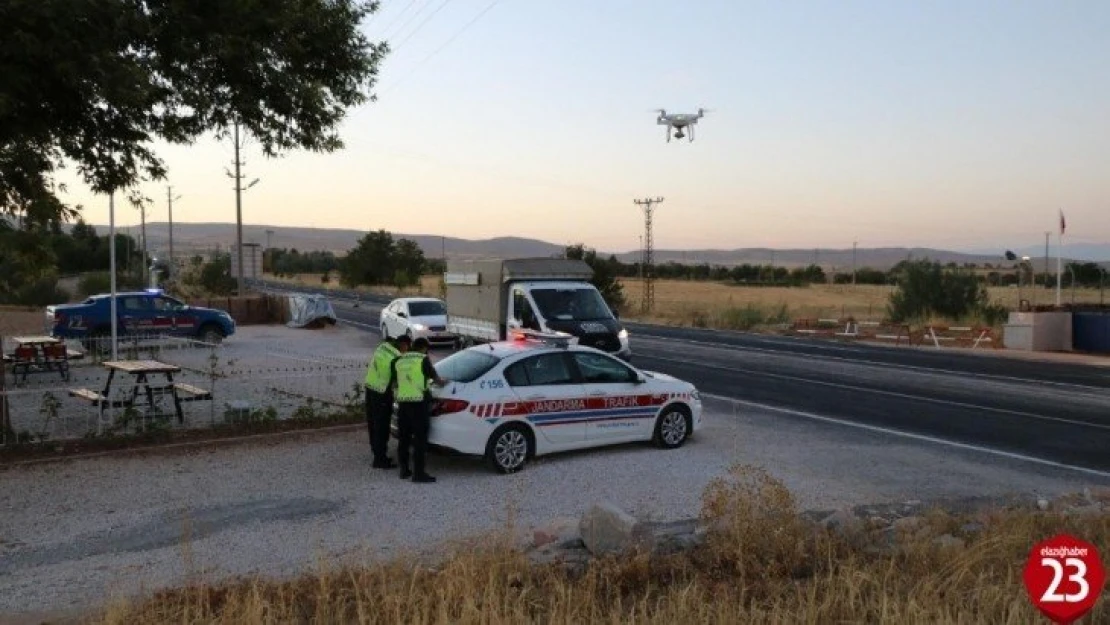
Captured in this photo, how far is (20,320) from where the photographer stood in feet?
128

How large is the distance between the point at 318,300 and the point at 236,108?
27.5 metres

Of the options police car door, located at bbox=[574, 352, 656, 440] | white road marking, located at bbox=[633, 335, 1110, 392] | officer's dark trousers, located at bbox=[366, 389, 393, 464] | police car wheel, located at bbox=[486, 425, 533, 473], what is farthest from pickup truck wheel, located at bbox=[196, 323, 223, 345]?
police car wheel, located at bbox=[486, 425, 533, 473]

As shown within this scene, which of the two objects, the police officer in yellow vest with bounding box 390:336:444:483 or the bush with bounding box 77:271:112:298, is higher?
the bush with bounding box 77:271:112:298

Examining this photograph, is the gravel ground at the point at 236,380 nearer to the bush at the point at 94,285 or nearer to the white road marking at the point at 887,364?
the white road marking at the point at 887,364

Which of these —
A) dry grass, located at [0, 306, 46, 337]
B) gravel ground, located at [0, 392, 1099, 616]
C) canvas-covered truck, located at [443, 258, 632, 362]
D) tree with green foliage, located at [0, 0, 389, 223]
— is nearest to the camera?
gravel ground, located at [0, 392, 1099, 616]

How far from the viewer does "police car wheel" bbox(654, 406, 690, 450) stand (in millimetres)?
12984

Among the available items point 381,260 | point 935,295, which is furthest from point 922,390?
point 381,260

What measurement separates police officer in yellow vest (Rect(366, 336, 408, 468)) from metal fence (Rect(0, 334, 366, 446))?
114 inches

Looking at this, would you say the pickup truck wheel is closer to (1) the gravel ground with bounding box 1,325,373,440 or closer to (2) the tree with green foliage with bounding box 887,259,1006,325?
(1) the gravel ground with bounding box 1,325,373,440

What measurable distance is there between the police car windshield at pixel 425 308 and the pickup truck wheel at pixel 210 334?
565cm

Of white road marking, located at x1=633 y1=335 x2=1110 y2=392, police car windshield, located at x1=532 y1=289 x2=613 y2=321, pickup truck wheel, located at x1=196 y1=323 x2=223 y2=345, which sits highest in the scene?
police car windshield, located at x1=532 y1=289 x2=613 y2=321

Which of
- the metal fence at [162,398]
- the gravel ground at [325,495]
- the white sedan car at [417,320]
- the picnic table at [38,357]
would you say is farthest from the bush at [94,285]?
the gravel ground at [325,495]

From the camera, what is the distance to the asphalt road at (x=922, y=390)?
15.1m

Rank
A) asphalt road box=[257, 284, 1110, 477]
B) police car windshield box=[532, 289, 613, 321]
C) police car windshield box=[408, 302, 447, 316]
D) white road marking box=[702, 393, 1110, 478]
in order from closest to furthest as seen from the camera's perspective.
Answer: white road marking box=[702, 393, 1110, 478]
asphalt road box=[257, 284, 1110, 477]
police car windshield box=[532, 289, 613, 321]
police car windshield box=[408, 302, 447, 316]
